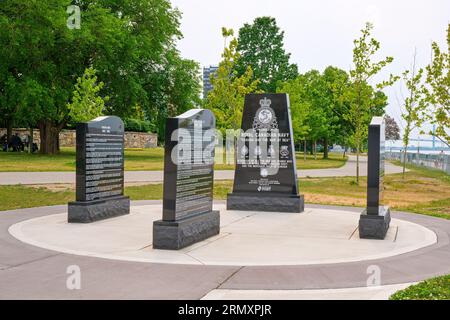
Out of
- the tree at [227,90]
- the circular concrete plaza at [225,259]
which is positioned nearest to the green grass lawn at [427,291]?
the circular concrete plaza at [225,259]

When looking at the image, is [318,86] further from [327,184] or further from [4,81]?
[327,184]

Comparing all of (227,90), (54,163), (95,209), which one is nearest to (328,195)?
(95,209)

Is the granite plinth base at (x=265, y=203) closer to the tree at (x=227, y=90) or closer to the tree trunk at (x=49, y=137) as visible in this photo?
the tree at (x=227, y=90)

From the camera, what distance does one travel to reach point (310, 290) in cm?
600

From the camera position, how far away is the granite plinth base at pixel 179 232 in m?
8.16

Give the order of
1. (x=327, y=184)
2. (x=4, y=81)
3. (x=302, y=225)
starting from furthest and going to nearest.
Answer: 1. (x=4, y=81)
2. (x=327, y=184)
3. (x=302, y=225)

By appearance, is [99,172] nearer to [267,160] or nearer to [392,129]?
[267,160]

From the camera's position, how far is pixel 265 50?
67125mm

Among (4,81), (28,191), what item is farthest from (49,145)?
(28,191)

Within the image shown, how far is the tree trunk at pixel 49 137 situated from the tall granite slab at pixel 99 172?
32.7 meters

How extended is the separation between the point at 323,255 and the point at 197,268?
211cm

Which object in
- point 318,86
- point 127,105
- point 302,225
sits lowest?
point 302,225

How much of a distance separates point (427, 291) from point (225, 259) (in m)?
2.81

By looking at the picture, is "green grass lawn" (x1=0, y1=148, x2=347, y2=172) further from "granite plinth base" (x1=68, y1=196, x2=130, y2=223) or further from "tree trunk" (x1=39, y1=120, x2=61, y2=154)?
"granite plinth base" (x1=68, y1=196, x2=130, y2=223)
